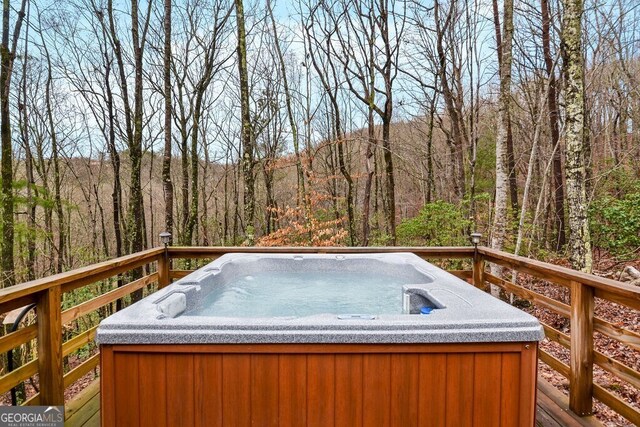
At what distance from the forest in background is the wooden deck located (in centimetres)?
283

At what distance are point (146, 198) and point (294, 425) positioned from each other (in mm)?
13252

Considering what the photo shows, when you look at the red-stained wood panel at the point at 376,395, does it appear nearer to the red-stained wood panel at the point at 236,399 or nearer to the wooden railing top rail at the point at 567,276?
the red-stained wood panel at the point at 236,399

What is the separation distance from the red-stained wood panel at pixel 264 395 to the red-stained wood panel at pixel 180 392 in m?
0.22

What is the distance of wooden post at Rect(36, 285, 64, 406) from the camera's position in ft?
5.59

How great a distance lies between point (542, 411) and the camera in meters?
1.87

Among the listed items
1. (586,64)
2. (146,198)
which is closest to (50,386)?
(586,64)

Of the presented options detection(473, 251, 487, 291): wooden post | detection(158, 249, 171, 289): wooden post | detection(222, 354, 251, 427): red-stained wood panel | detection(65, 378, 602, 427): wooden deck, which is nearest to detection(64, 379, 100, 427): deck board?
detection(65, 378, 602, 427): wooden deck

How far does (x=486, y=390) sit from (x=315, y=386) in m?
0.63

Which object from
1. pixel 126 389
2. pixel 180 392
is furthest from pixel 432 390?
pixel 126 389

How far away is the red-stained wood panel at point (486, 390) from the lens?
1.36 meters

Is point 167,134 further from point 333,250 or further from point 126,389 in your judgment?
point 126,389

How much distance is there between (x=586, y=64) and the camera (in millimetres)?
6875

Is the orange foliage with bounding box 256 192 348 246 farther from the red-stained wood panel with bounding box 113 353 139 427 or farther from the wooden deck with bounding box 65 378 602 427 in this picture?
the red-stained wood panel with bounding box 113 353 139 427

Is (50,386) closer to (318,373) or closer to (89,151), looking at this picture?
(318,373)
